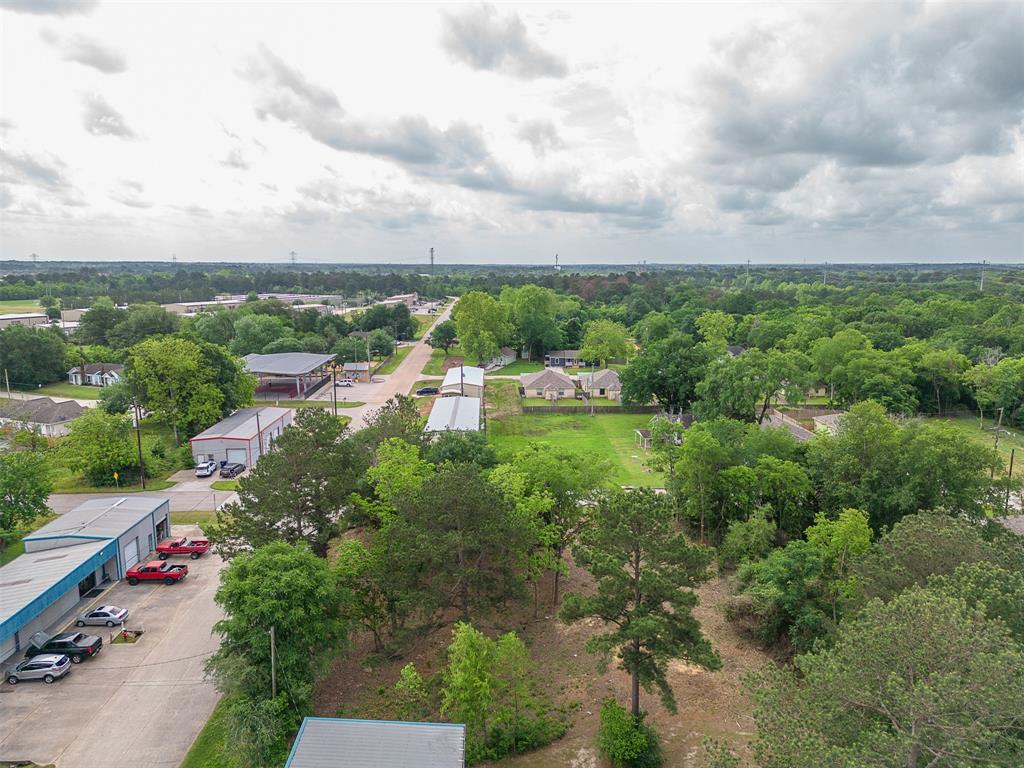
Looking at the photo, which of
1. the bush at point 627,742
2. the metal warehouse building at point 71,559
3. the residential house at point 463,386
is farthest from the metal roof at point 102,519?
the residential house at point 463,386

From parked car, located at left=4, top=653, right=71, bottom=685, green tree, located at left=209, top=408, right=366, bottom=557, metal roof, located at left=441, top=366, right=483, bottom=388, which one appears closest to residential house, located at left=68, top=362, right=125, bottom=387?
metal roof, located at left=441, top=366, right=483, bottom=388

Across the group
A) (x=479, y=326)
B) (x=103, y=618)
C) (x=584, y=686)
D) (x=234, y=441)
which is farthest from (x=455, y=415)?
(x=479, y=326)

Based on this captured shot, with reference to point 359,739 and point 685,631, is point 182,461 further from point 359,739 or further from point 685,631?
point 685,631

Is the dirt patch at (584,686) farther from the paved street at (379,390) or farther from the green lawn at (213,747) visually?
the paved street at (379,390)

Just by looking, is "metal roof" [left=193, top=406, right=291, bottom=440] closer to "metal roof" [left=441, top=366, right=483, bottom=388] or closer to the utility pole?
"metal roof" [left=441, top=366, right=483, bottom=388]

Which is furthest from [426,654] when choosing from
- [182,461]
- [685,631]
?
[182,461]
